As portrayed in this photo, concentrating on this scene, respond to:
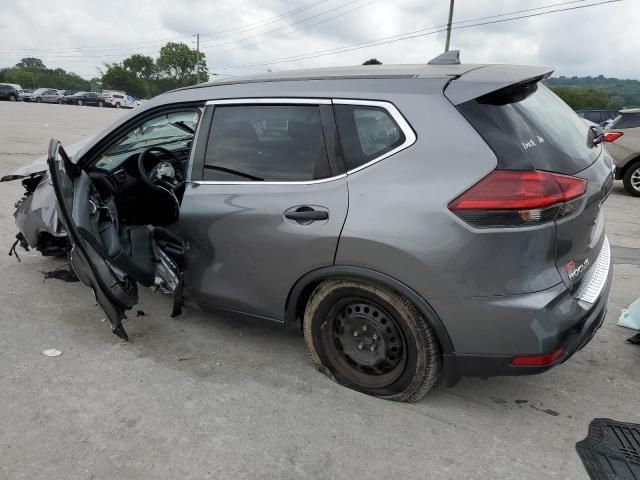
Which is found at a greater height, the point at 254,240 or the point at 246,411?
the point at 254,240

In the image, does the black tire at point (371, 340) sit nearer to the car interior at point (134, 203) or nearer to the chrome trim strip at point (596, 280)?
the chrome trim strip at point (596, 280)

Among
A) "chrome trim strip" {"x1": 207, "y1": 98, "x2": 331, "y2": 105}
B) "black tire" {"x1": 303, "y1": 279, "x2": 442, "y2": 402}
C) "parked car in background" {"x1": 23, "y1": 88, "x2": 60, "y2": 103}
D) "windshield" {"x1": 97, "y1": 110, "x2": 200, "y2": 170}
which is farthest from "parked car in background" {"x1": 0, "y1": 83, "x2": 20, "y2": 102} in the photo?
"black tire" {"x1": 303, "y1": 279, "x2": 442, "y2": 402}

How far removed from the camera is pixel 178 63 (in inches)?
4151

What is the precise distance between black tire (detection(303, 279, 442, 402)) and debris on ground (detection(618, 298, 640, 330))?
189cm

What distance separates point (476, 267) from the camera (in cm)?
227

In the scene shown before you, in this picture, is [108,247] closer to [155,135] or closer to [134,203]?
[134,203]

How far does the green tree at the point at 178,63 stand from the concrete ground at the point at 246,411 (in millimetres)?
108632

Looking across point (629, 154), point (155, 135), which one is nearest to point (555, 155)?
point (155, 135)

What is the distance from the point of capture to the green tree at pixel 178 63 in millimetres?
104688

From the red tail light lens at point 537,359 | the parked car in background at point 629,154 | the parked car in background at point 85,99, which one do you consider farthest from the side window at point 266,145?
the parked car in background at point 85,99

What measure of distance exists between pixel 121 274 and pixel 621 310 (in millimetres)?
3744

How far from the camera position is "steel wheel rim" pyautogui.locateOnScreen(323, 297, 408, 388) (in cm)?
264

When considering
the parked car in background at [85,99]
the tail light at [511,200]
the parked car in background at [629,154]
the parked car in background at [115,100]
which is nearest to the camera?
the tail light at [511,200]

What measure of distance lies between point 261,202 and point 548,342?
1.61m
